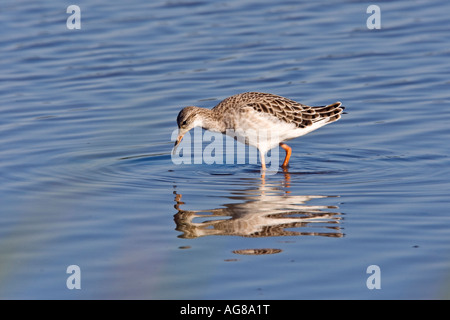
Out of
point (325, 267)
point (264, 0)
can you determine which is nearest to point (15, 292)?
point (325, 267)

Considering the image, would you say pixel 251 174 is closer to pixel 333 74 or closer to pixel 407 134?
pixel 407 134

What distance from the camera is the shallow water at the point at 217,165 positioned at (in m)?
8.56

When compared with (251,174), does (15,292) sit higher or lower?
lower

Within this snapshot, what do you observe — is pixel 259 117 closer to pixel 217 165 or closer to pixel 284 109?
pixel 284 109

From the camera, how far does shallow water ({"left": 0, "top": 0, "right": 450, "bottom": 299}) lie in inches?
337

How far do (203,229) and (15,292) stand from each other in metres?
2.81

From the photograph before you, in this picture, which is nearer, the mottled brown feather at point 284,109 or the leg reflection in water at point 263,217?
the leg reflection in water at point 263,217

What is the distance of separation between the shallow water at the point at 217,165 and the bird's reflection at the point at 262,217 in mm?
35

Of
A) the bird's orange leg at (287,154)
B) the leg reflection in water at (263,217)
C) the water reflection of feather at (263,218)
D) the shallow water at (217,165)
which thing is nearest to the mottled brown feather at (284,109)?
the bird's orange leg at (287,154)

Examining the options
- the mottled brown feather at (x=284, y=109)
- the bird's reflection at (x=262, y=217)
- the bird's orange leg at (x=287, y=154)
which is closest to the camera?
the bird's reflection at (x=262, y=217)

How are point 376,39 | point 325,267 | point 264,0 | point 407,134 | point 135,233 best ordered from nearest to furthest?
1. point 325,267
2. point 135,233
3. point 407,134
4. point 376,39
5. point 264,0

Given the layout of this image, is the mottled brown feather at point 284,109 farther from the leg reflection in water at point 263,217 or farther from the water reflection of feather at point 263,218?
the water reflection of feather at point 263,218

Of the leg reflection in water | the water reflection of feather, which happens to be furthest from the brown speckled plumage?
the water reflection of feather

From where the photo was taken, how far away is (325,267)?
877cm
